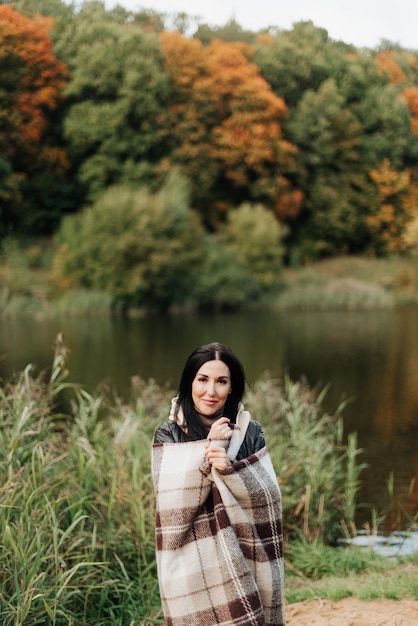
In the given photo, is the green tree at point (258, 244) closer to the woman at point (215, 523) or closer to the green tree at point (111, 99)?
the green tree at point (111, 99)

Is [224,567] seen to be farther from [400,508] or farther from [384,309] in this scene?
[384,309]

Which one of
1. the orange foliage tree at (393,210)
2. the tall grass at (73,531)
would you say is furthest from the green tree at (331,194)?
the tall grass at (73,531)

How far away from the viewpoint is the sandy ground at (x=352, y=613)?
10.0 ft

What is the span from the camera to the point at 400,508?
17.7 ft

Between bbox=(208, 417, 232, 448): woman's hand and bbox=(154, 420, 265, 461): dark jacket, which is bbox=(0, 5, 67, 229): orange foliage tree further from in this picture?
bbox=(208, 417, 232, 448): woman's hand

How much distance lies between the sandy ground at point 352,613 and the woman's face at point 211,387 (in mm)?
1485

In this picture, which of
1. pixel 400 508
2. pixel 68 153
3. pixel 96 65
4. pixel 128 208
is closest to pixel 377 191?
pixel 128 208

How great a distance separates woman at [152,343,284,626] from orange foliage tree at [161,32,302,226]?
1253cm

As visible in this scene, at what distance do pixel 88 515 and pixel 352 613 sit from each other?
4.33ft

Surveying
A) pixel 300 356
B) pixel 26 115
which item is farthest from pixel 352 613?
pixel 300 356

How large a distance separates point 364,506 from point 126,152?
17.0 m

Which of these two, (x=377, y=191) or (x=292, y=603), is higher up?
(x=377, y=191)

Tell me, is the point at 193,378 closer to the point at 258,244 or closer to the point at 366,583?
the point at 366,583

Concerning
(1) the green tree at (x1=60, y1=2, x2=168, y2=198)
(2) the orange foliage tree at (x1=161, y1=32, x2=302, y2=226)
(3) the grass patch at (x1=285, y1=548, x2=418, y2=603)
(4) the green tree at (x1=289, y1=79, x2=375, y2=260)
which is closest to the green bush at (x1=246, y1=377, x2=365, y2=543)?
(3) the grass patch at (x1=285, y1=548, x2=418, y2=603)
